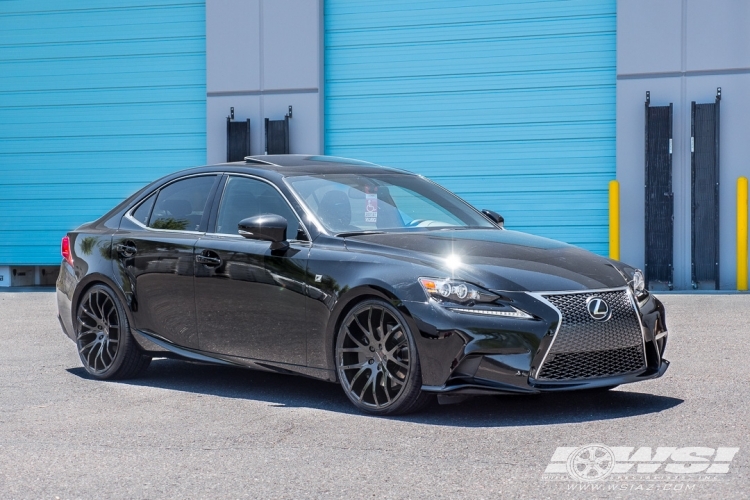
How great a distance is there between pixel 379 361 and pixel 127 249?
2.42 meters

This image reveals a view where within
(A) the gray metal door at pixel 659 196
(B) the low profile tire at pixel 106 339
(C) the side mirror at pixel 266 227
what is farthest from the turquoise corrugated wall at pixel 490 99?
(C) the side mirror at pixel 266 227

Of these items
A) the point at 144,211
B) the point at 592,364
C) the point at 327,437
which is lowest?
the point at 327,437

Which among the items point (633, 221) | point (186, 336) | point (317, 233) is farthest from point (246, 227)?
point (633, 221)

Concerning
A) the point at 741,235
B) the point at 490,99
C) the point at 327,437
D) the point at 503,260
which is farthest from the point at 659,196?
the point at 327,437

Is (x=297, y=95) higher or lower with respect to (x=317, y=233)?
higher

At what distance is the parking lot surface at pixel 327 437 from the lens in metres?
4.80

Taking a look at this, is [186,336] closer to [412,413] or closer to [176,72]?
[412,413]

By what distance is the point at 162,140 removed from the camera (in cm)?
1902

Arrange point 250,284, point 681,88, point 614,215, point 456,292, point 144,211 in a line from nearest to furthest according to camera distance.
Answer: point 456,292 → point 250,284 → point 144,211 → point 681,88 → point 614,215

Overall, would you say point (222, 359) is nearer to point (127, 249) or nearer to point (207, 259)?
point (207, 259)

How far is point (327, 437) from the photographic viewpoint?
5887 mm

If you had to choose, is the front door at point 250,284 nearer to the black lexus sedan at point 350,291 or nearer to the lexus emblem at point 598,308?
the black lexus sedan at point 350,291

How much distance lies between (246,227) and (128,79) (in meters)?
13.0

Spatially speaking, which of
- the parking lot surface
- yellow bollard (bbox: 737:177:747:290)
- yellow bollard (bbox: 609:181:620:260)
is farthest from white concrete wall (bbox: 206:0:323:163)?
the parking lot surface
